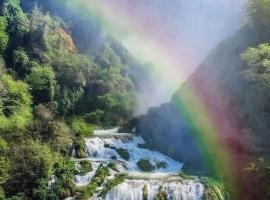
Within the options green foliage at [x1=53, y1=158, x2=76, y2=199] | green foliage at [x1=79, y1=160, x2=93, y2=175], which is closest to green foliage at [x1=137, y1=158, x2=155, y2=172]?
green foliage at [x1=79, y1=160, x2=93, y2=175]

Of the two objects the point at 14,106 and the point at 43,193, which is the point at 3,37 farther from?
the point at 43,193

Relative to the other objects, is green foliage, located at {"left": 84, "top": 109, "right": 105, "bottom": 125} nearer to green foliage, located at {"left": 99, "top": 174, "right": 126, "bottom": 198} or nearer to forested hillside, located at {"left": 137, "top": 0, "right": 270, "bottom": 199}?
forested hillside, located at {"left": 137, "top": 0, "right": 270, "bottom": 199}

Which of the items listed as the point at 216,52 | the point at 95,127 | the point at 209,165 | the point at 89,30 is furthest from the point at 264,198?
the point at 89,30

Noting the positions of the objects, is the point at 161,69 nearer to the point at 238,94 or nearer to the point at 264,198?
the point at 238,94

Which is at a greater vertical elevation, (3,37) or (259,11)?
(3,37)

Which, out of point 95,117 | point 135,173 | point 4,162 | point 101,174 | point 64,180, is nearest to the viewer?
point 64,180

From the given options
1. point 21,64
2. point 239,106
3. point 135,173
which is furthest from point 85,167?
point 21,64

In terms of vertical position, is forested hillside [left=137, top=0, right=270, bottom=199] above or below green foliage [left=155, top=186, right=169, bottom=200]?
above
